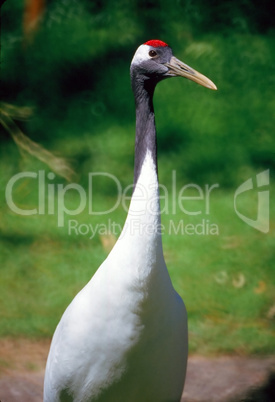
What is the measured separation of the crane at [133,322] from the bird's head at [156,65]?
0.06 m

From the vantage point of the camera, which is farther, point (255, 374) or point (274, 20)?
point (274, 20)

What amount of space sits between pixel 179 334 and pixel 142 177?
36cm

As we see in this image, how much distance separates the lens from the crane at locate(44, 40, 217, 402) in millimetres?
1293

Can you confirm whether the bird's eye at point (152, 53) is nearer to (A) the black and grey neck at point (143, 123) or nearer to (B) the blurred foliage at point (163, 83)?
(A) the black and grey neck at point (143, 123)

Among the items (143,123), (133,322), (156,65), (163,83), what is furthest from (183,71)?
(163,83)

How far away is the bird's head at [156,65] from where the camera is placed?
142 cm

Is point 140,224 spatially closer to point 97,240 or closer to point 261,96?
point 97,240

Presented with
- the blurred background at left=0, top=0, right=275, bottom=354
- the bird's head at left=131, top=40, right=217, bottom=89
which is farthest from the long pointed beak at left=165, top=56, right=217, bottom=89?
the blurred background at left=0, top=0, right=275, bottom=354

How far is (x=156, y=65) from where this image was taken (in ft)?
4.67

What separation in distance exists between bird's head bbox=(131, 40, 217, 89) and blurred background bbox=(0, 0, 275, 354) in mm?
935

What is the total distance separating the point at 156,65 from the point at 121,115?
3.19 feet

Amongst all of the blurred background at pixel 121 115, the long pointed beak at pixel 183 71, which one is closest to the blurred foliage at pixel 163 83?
the blurred background at pixel 121 115

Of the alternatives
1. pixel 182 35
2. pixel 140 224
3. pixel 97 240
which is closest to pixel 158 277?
pixel 140 224

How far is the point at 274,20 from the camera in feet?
7.80
